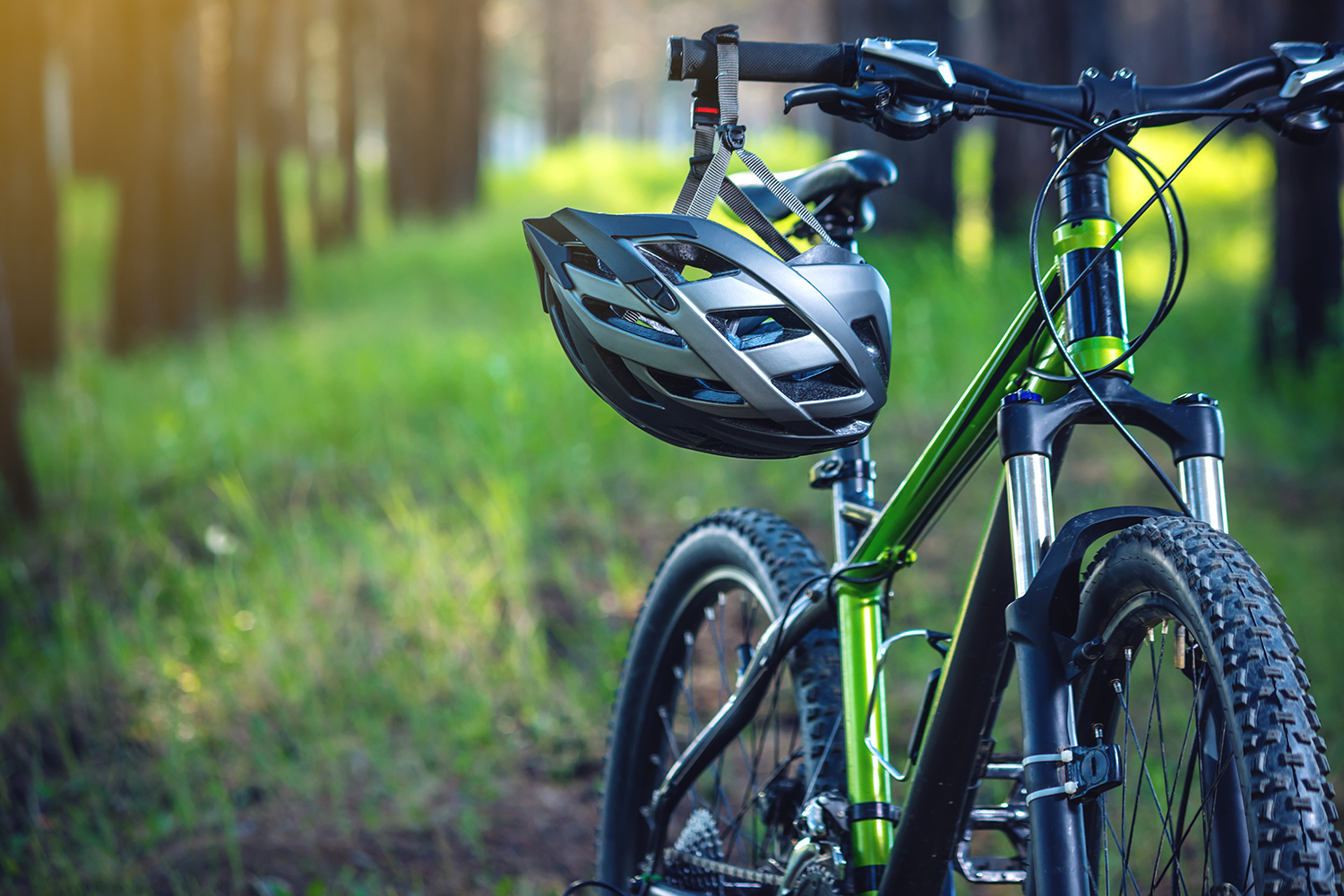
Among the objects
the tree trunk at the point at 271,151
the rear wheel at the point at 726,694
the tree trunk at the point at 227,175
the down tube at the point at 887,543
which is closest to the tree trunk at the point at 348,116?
the tree trunk at the point at 271,151

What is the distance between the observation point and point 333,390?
7328 mm

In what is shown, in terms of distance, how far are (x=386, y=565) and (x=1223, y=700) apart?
3878 mm

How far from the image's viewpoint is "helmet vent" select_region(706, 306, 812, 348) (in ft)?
4.80

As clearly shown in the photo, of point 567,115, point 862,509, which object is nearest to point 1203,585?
point 862,509

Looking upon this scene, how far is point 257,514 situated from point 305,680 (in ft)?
5.31

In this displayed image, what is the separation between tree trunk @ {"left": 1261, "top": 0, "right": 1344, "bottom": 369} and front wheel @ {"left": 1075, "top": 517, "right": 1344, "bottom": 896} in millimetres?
5990

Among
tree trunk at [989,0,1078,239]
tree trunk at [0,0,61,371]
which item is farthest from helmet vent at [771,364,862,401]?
tree trunk at [0,0,61,371]

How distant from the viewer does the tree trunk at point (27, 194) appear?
8.33m

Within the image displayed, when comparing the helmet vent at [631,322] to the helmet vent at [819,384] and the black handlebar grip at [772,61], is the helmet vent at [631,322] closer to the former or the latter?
the helmet vent at [819,384]

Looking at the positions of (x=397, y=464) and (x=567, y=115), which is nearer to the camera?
(x=397, y=464)

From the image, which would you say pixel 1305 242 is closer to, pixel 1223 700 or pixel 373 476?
pixel 373 476

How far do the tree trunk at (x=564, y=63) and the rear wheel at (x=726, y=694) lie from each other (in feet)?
106

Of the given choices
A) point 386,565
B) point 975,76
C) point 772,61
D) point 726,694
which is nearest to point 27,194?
point 386,565

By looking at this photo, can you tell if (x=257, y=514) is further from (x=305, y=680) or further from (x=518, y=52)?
(x=518, y=52)
